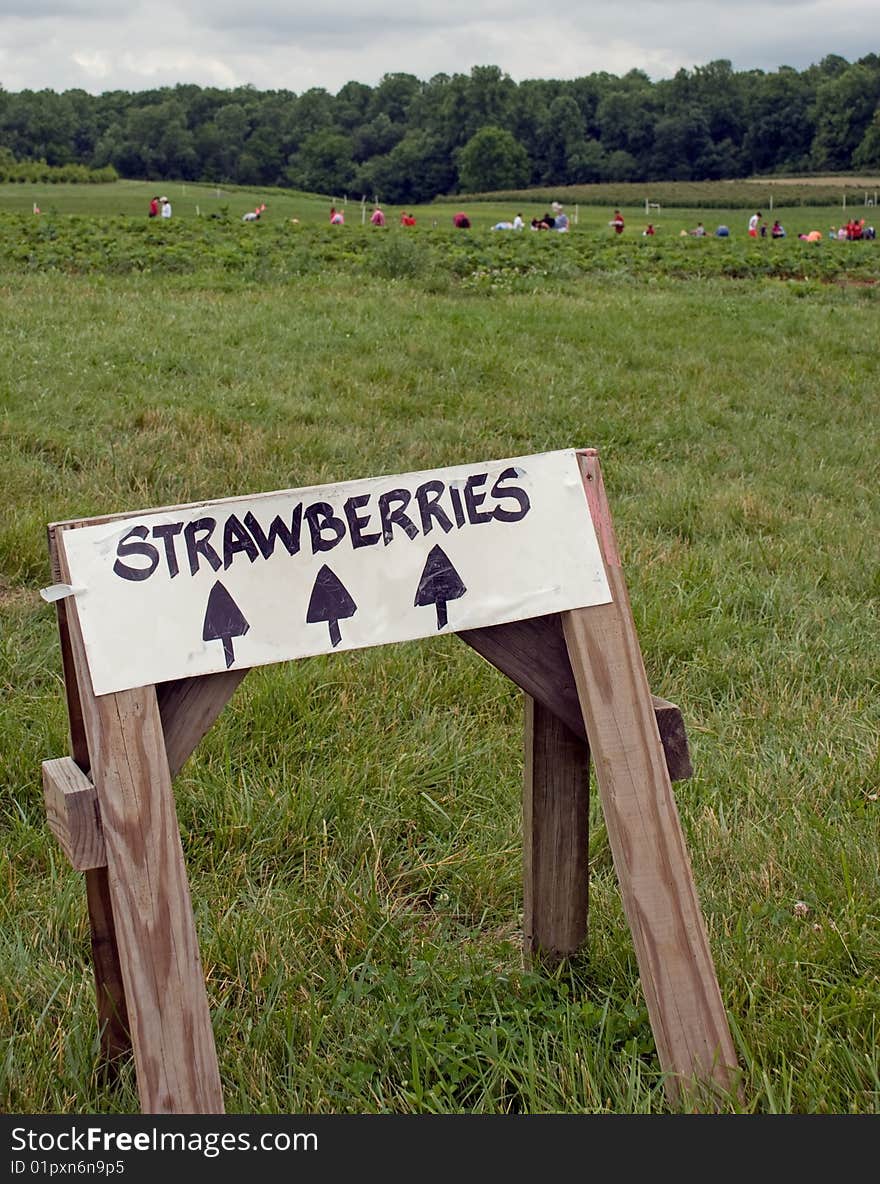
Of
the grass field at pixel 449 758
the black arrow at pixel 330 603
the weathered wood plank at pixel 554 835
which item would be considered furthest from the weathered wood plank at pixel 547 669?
the grass field at pixel 449 758

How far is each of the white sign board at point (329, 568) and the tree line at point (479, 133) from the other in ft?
367

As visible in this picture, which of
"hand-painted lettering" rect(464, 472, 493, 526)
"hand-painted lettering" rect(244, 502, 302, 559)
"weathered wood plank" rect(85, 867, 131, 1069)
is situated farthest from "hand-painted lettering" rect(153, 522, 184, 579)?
"weathered wood plank" rect(85, 867, 131, 1069)

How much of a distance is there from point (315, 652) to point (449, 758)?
1735 millimetres

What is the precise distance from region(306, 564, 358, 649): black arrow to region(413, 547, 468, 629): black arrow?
5.1 inches

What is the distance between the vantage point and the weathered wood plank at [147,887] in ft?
6.05

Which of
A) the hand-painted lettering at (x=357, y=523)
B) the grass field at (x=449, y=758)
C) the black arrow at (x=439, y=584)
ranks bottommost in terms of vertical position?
the grass field at (x=449, y=758)

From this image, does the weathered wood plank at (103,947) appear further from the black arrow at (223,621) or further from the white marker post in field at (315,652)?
the black arrow at (223,621)

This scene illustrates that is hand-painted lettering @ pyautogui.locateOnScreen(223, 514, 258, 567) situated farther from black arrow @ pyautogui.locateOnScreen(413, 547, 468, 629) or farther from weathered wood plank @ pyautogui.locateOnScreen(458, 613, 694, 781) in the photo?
weathered wood plank @ pyautogui.locateOnScreen(458, 613, 694, 781)

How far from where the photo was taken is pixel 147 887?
1.87 metres

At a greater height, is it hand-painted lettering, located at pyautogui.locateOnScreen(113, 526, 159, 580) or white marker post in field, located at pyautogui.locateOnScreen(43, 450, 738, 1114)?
hand-painted lettering, located at pyautogui.locateOnScreen(113, 526, 159, 580)

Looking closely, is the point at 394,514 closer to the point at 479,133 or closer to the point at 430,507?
the point at 430,507

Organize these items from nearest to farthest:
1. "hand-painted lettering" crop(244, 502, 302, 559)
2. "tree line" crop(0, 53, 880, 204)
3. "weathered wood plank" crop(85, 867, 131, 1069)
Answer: "hand-painted lettering" crop(244, 502, 302, 559)
"weathered wood plank" crop(85, 867, 131, 1069)
"tree line" crop(0, 53, 880, 204)

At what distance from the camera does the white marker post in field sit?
1856mm

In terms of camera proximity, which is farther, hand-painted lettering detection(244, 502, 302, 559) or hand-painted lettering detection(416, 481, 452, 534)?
hand-painted lettering detection(416, 481, 452, 534)
